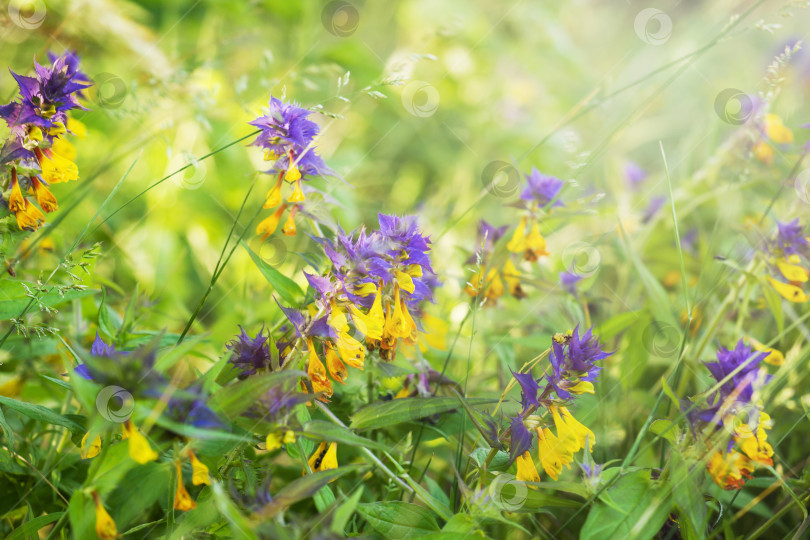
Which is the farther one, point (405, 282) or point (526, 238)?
point (526, 238)

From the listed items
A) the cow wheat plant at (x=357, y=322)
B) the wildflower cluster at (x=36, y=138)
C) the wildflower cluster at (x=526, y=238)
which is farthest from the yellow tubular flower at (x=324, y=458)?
the wildflower cluster at (x=36, y=138)

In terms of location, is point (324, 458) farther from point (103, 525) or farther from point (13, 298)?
point (13, 298)

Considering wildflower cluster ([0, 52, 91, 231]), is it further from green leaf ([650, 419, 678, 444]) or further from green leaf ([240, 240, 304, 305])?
green leaf ([650, 419, 678, 444])

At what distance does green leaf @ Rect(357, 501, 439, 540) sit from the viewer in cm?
85

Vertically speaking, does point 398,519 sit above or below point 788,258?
below

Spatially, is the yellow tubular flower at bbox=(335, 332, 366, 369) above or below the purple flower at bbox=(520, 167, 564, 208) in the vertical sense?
below

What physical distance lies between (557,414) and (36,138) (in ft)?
3.26

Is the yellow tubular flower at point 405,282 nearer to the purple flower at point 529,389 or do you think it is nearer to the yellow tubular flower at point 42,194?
the purple flower at point 529,389

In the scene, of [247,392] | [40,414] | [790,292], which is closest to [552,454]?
[247,392]

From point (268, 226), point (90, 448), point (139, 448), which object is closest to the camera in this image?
point (139, 448)

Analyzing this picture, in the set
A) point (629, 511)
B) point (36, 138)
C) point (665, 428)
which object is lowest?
point (629, 511)

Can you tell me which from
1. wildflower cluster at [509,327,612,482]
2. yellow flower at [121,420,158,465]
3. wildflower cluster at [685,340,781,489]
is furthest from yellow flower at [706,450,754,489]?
yellow flower at [121,420,158,465]

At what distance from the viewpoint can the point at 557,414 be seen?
0.89 meters

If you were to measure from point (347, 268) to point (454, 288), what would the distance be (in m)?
1.01
